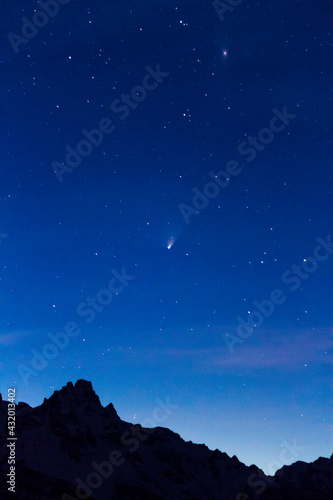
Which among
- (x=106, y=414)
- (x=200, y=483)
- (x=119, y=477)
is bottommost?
(x=200, y=483)

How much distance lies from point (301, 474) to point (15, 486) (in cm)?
12614

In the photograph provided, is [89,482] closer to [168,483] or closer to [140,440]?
[168,483]

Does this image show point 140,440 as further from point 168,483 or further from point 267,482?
point 267,482

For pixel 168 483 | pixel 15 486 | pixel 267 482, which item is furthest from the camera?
pixel 267 482

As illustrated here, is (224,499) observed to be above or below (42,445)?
below

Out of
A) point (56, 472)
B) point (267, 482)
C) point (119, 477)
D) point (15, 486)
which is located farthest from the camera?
point (267, 482)

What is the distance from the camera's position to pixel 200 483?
174 meters

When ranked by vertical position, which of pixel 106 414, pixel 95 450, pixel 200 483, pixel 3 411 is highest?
pixel 3 411

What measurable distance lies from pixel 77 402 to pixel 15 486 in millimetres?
63926

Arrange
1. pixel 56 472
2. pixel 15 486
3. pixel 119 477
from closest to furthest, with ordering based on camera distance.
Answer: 1. pixel 15 486
2. pixel 56 472
3. pixel 119 477

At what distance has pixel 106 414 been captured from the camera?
197 m

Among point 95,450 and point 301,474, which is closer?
point 95,450

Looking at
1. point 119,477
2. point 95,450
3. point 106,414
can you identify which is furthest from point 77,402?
point 119,477

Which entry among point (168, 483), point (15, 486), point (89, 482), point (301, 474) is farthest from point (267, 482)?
point (15, 486)
